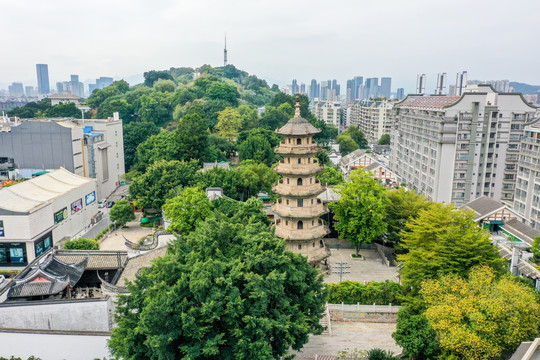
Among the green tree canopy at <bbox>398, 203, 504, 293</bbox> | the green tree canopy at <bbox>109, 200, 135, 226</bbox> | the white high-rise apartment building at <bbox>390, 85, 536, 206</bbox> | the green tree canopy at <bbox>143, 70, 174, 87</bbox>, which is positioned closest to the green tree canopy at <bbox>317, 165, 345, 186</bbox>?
the white high-rise apartment building at <bbox>390, 85, 536, 206</bbox>

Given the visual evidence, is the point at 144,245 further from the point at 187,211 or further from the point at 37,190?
the point at 37,190

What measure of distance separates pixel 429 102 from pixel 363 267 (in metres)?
31.3

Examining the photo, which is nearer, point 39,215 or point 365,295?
point 365,295

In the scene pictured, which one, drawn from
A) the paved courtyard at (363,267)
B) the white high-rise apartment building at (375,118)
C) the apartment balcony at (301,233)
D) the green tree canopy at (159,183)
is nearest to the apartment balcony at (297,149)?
the apartment balcony at (301,233)

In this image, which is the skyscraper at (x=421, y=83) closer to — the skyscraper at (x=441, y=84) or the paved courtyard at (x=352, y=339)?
the skyscraper at (x=441, y=84)

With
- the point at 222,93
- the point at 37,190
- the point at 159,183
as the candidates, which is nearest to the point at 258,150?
the point at 159,183

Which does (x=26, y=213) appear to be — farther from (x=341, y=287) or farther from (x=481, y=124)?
(x=481, y=124)

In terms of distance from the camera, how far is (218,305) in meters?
17.6

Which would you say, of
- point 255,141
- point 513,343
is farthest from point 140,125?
point 513,343

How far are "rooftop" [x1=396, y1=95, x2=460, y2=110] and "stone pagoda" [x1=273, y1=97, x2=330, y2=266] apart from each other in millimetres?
26987

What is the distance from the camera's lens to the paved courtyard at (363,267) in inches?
1395

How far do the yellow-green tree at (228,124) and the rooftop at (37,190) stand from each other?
29805 mm

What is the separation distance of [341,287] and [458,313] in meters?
10.4

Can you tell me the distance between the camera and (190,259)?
19.9 metres
